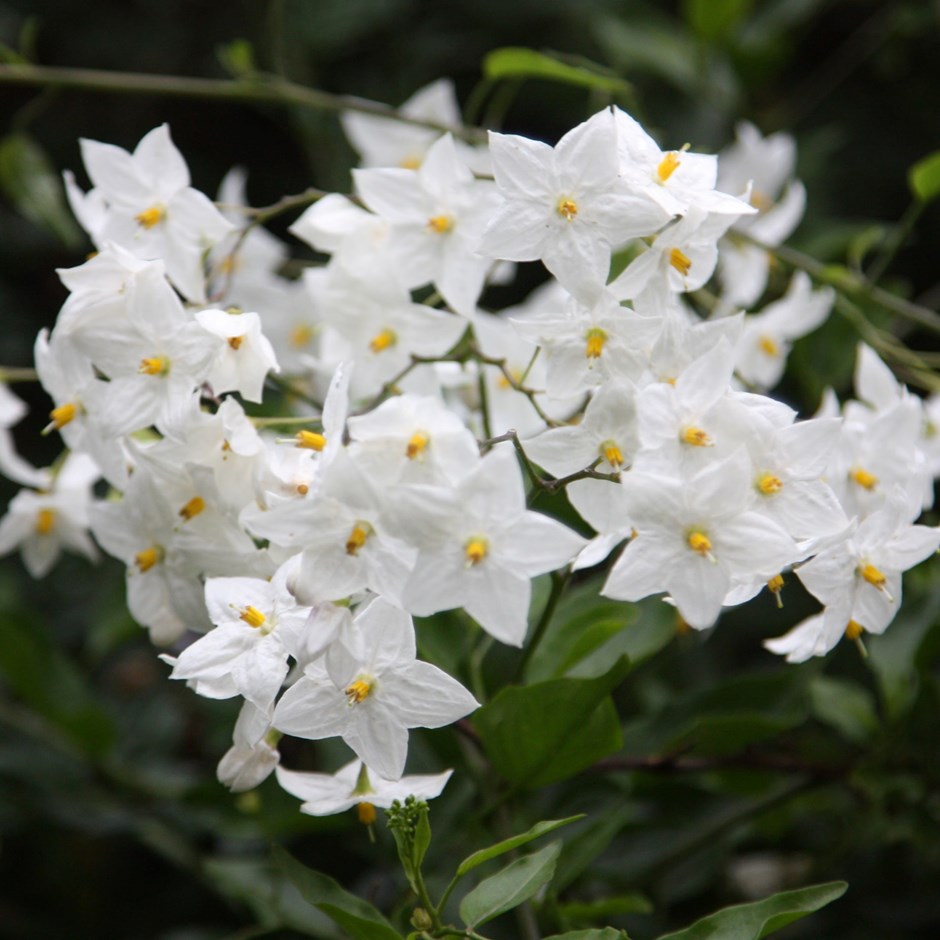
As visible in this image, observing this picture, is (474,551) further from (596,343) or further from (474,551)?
(596,343)

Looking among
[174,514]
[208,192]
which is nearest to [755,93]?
[208,192]

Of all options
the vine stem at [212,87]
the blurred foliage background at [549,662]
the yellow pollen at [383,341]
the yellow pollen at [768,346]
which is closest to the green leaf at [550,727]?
the blurred foliage background at [549,662]

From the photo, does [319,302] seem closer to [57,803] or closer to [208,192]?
[57,803]

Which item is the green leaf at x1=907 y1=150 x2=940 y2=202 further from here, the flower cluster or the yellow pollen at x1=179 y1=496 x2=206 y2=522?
the yellow pollen at x1=179 y1=496 x2=206 y2=522

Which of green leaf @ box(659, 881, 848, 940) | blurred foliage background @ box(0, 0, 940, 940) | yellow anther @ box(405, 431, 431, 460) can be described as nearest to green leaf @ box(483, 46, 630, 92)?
blurred foliage background @ box(0, 0, 940, 940)

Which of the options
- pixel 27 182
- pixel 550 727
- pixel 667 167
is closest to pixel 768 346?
pixel 667 167

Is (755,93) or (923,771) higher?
(755,93)
